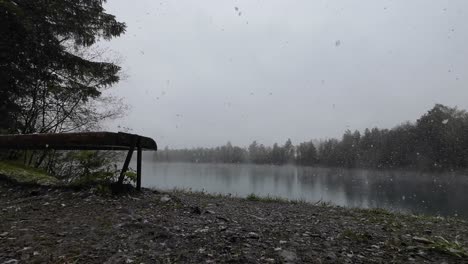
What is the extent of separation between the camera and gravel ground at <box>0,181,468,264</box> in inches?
97.3

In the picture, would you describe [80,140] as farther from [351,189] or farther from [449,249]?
[351,189]

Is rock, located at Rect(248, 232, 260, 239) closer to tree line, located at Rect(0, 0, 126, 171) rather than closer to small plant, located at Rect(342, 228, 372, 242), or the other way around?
small plant, located at Rect(342, 228, 372, 242)

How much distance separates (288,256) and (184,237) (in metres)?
0.96

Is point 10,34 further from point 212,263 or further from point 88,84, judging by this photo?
point 212,263

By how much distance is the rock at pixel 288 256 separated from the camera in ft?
8.01

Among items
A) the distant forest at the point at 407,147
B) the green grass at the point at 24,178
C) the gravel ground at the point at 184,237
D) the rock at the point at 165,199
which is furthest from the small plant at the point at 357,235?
the distant forest at the point at 407,147

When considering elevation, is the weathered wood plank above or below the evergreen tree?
below

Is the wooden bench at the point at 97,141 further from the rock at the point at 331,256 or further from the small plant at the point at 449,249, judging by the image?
the small plant at the point at 449,249

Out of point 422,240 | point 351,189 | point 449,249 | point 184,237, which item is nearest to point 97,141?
point 184,237

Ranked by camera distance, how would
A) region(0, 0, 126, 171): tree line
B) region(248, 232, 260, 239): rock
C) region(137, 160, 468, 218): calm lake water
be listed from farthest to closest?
region(137, 160, 468, 218): calm lake water
region(0, 0, 126, 171): tree line
region(248, 232, 260, 239): rock

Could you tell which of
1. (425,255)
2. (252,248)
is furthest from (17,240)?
(425,255)

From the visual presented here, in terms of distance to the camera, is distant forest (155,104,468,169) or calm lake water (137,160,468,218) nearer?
calm lake water (137,160,468,218)

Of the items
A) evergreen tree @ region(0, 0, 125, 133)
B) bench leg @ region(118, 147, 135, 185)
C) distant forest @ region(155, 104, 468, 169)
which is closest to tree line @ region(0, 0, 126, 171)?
evergreen tree @ region(0, 0, 125, 133)

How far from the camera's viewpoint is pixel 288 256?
252cm
